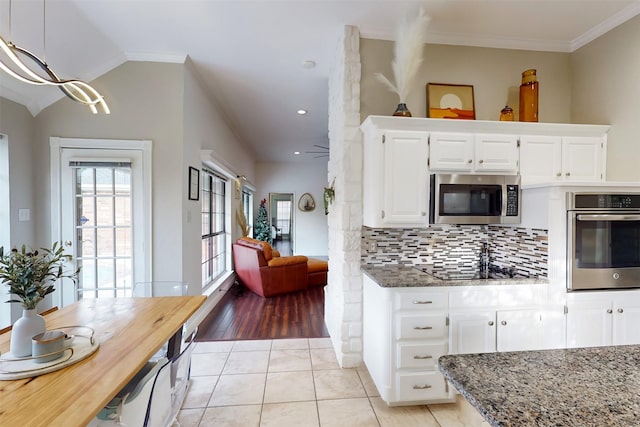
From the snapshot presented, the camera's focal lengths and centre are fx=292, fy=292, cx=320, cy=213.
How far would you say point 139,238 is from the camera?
2.93 meters

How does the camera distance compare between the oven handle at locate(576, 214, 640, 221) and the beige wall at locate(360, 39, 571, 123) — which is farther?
the beige wall at locate(360, 39, 571, 123)

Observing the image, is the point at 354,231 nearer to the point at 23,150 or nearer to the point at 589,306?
the point at 589,306

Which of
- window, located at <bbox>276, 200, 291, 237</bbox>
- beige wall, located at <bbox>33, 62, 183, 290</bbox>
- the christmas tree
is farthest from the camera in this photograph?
window, located at <bbox>276, 200, 291, 237</bbox>

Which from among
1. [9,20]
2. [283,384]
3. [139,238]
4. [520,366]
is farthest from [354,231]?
[9,20]

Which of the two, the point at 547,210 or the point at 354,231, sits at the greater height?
the point at 547,210

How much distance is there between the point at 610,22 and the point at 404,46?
1.76 metres

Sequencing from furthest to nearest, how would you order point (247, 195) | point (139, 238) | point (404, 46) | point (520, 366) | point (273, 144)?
1. point (247, 195)
2. point (273, 144)
3. point (139, 238)
4. point (404, 46)
5. point (520, 366)

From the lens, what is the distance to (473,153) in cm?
238

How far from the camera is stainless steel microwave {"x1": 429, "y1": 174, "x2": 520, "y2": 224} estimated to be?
2324 millimetres

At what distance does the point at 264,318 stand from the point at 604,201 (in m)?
3.51

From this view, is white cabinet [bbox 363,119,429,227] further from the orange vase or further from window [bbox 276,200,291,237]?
window [bbox 276,200,291,237]

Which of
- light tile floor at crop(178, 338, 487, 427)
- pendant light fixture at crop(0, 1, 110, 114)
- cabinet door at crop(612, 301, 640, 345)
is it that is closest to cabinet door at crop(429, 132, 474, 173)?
cabinet door at crop(612, 301, 640, 345)

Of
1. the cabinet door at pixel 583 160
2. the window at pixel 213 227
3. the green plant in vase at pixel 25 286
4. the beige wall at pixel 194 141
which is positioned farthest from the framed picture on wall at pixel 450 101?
the window at pixel 213 227

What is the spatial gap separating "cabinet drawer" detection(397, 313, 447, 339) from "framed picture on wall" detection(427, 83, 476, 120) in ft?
5.57
